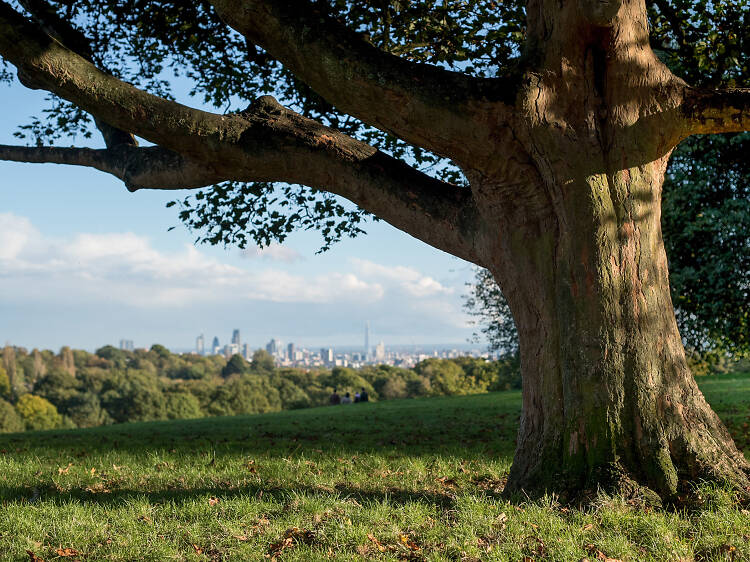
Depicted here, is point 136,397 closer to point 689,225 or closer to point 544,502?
point 689,225

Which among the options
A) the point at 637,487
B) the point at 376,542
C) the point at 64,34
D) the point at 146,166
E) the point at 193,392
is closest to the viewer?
the point at 376,542

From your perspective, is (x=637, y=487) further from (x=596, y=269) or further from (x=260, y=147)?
(x=260, y=147)

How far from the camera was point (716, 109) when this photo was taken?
6.23 metres

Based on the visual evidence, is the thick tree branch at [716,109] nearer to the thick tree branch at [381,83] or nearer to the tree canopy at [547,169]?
the tree canopy at [547,169]

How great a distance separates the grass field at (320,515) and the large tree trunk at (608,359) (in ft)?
1.27

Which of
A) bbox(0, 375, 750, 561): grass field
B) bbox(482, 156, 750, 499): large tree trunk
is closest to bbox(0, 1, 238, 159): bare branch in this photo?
bbox(482, 156, 750, 499): large tree trunk

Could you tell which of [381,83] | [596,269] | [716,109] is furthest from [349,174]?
[716,109]

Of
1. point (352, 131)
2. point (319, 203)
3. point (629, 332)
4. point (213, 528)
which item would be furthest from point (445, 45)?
point (213, 528)

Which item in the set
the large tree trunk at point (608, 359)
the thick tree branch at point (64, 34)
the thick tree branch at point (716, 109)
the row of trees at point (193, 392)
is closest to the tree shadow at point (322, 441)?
the large tree trunk at point (608, 359)

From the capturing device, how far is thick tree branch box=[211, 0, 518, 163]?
6172 millimetres

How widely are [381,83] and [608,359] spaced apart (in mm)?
3517

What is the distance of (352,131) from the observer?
40.1 ft

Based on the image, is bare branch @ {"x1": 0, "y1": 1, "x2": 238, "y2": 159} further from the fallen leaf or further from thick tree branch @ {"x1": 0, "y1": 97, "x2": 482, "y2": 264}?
the fallen leaf

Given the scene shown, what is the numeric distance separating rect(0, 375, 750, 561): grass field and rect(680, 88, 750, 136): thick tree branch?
360 centimetres
